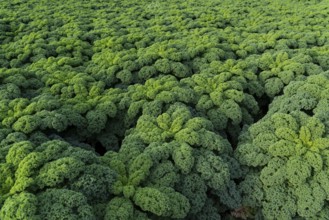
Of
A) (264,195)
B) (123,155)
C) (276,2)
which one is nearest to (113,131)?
(123,155)

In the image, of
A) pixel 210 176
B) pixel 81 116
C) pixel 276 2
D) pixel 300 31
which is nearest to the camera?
pixel 210 176

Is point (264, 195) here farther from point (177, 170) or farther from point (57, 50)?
point (57, 50)

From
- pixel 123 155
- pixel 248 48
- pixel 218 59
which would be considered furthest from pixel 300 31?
pixel 123 155

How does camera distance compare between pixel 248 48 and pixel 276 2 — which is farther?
pixel 276 2

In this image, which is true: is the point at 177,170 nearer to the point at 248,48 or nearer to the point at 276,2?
the point at 248,48

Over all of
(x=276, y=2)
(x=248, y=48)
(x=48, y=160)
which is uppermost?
(x=48, y=160)

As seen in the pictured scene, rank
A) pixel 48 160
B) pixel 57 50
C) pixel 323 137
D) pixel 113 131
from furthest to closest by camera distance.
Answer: pixel 57 50, pixel 113 131, pixel 323 137, pixel 48 160

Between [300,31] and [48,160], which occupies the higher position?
[48,160]
